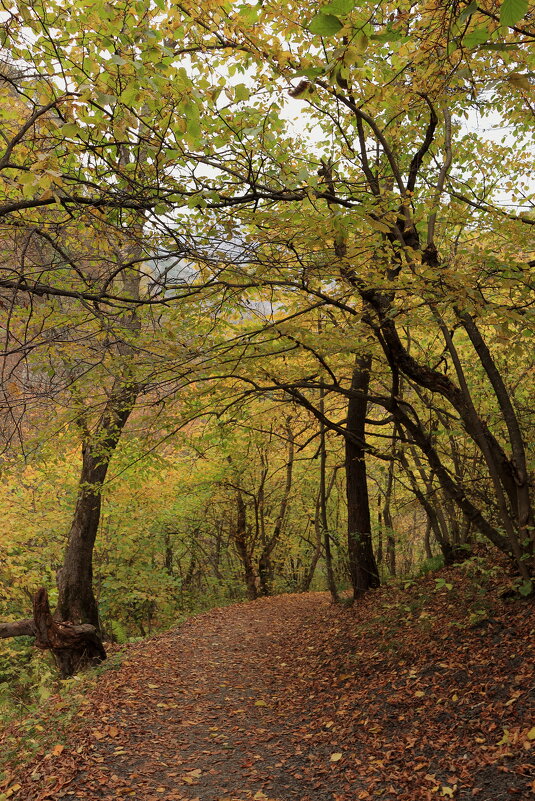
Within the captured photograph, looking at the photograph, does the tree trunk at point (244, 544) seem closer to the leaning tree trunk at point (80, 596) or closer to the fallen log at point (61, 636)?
the leaning tree trunk at point (80, 596)

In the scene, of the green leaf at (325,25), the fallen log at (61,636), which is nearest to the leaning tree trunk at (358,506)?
the fallen log at (61,636)

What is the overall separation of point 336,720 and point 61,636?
4.59 metres

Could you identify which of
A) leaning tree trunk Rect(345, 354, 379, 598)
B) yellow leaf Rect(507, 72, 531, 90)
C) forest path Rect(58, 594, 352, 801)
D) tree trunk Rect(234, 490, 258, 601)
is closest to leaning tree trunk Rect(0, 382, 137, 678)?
forest path Rect(58, 594, 352, 801)

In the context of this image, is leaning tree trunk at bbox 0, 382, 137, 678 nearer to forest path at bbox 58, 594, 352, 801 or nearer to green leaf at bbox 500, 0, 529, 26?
forest path at bbox 58, 594, 352, 801

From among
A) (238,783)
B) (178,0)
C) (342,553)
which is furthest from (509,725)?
(342,553)

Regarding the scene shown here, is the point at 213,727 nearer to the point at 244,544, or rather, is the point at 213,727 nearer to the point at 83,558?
the point at 83,558

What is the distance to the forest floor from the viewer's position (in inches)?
155

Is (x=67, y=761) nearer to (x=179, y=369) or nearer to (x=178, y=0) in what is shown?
(x=179, y=369)

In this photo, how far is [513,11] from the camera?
5.31 ft

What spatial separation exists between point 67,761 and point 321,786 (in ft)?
7.16

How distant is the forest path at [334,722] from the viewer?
3.92 meters

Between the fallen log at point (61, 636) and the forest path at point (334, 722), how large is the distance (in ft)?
2.05

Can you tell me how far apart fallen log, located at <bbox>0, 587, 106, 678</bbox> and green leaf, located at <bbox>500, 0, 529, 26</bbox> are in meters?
8.12

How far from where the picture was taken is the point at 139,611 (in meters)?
14.1
